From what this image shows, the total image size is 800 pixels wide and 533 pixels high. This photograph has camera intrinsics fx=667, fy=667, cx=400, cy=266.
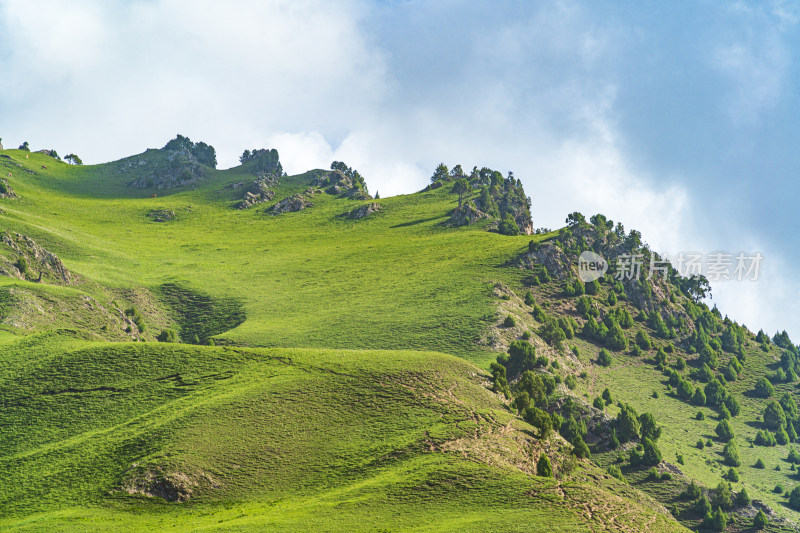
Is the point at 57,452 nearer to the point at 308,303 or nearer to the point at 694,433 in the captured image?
the point at 308,303

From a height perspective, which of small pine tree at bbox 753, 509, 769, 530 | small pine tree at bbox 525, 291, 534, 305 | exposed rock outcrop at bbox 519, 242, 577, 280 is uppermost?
exposed rock outcrop at bbox 519, 242, 577, 280

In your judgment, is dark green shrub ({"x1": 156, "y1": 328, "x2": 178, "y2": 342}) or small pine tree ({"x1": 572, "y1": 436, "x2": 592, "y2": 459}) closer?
small pine tree ({"x1": 572, "y1": 436, "x2": 592, "y2": 459})

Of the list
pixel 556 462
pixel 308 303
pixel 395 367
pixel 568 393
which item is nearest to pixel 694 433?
pixel 568 393

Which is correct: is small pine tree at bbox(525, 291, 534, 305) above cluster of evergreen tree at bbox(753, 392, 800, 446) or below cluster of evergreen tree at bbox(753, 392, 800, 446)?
above

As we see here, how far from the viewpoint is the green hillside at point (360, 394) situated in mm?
67875

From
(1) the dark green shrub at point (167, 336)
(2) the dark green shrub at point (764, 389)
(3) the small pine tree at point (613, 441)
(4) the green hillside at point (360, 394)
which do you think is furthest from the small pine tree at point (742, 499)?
(1) the dark green shrub at point (167, 336)

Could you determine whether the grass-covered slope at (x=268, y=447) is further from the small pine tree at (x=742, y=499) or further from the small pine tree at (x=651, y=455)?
the small pine tree at (x=742, y=499)

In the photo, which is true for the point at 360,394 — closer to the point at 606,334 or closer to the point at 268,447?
the point at 268,447

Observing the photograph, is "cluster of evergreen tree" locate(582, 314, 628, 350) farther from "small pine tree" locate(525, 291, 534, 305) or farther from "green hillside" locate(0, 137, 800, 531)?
"small pine tree" locate(525, 291, 534, 305)

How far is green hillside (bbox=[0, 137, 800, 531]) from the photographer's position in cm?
6788

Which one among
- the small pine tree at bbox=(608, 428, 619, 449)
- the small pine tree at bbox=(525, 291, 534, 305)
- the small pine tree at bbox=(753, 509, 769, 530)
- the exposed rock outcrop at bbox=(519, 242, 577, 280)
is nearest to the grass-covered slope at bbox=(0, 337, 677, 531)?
the small pine tree at bbox=(608, 428, 619, 449)

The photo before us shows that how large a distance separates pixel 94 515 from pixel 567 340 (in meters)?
114

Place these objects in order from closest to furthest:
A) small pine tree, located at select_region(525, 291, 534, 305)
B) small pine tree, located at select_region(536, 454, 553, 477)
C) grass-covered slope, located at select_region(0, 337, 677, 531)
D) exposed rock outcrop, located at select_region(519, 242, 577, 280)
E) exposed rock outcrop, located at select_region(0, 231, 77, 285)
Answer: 1. grass-covered slope, located at select_region(0, 337, 677, 531)
2. small pine tree, located at select_region(536, 454, 553, 477)
3. exposed rock outcrop, located at select_region(0, 231, 77, 285)
4. small pine tree, located at select_region(525, 291, 534, 305)
5. exposed rock outcrop, located at select_region(519, 242, 577, 280)

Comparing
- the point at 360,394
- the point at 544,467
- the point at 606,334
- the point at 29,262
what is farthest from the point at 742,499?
the point at 29,262
